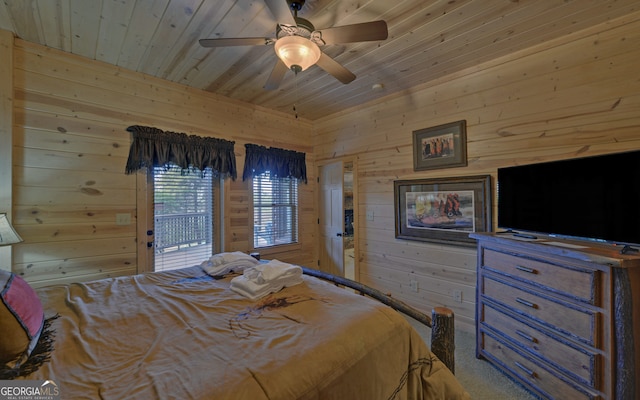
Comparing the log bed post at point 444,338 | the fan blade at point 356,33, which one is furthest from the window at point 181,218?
the log bed post at point 444,338

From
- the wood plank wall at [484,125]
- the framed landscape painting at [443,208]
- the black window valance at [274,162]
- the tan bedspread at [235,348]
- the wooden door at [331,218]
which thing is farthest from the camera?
the wooden door at [331,218]

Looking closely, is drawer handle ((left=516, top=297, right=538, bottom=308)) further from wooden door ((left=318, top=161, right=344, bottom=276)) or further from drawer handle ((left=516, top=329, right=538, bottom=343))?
wooden door ((left=318, top=161, right=344, bottom=276))

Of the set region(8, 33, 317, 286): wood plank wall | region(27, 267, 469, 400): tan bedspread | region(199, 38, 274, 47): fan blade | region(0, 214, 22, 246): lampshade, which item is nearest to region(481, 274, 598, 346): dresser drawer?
region(27, 267, 469, 400): tan bedspread

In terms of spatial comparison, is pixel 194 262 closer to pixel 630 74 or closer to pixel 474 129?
pixel 474 129

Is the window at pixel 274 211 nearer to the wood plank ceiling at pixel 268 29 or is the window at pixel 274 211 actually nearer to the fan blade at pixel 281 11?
the wood plank ceiling at pixel 268 29

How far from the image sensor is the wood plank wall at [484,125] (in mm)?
1928

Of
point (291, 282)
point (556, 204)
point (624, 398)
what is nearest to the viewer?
point (624, 398)

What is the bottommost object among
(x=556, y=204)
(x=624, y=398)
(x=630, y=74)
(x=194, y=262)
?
(x=624, y=398)

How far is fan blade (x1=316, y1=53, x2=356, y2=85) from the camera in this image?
1.86m

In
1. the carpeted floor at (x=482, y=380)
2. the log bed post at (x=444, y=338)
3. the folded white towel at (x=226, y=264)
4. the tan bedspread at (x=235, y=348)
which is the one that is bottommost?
the carpeted floor at (x=482, y=380)

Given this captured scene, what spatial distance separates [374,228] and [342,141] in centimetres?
143

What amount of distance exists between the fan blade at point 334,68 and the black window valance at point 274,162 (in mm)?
1867

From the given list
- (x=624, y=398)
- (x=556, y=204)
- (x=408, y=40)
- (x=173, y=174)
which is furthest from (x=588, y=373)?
(x=173, y=174)

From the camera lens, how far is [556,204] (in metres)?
1.84
